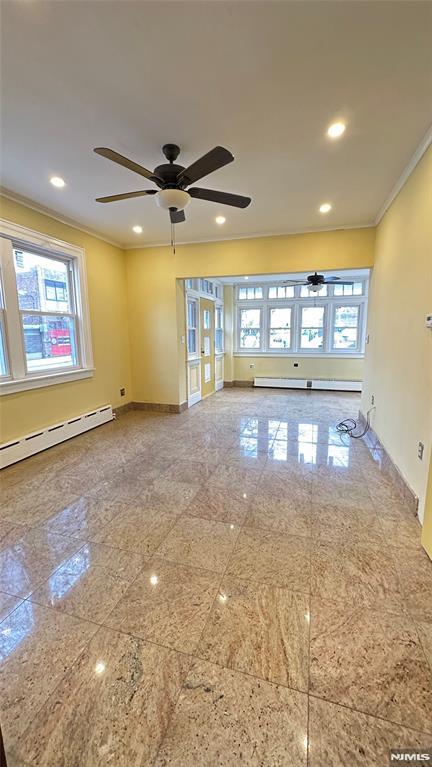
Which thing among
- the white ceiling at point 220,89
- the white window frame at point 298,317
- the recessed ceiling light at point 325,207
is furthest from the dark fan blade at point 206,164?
the white window frame at point 298,317

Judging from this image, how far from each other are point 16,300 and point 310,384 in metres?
6.11

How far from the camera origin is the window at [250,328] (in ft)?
25.4

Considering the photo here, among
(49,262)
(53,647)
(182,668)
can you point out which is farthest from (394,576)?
(49,262)

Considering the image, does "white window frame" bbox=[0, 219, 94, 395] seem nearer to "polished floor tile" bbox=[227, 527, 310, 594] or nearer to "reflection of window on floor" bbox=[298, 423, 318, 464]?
"polished floor tile" bbox=[227, 527, 310, 594]

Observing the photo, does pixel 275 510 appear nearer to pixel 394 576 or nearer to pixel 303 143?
pixel 394 576

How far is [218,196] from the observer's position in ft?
8.21

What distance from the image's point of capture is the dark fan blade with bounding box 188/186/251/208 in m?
2.42

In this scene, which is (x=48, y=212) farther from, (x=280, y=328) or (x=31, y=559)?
(x=280, y=328)

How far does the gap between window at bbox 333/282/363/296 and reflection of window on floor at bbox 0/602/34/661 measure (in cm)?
751

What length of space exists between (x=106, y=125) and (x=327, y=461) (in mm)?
3561

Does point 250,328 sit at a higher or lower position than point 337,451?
higher

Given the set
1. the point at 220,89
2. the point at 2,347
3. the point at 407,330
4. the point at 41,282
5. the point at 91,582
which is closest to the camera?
the point at 91,582

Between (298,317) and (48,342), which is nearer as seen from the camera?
(48,342)

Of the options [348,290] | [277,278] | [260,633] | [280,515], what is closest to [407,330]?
[280,515]
